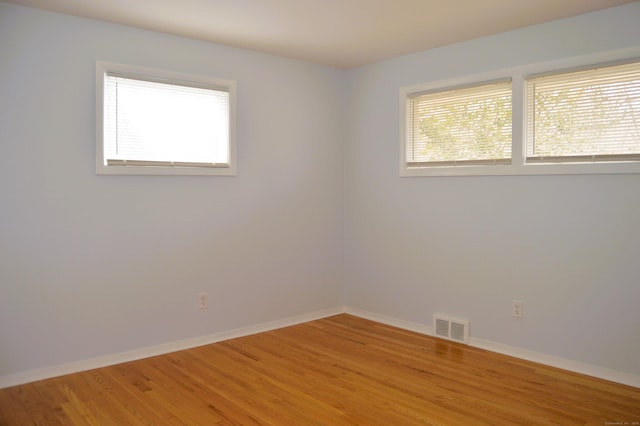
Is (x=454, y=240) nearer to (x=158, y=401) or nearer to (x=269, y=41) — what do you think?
(x=269, y=41)

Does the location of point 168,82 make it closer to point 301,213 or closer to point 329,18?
point 329,18

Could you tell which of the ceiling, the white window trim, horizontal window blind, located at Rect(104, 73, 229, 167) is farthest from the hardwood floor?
the ceiling

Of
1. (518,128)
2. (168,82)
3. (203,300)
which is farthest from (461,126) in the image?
(203,300)

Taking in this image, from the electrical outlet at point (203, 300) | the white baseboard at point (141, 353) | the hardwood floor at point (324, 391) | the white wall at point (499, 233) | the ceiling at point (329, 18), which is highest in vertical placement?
the ceiling at point (329, 18)

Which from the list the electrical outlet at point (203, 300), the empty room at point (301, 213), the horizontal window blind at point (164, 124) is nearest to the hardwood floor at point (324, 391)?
the empty room at point (301, 213)

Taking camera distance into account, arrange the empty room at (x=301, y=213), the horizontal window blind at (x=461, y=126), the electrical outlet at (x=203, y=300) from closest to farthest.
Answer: the empty room at (x=301, y=213), the horizontal window blind at (x=461, y=126), the electrical outlet at (x=203, y=300)

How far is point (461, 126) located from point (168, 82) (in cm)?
251

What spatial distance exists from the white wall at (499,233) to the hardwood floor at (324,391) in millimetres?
395

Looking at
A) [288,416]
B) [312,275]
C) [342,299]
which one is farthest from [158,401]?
[342,299]

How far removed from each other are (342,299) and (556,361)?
2291 millimetres

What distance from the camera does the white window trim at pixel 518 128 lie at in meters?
3.50

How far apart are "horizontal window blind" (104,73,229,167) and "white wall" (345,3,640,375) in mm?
1562

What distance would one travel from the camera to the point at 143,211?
3.99 metres

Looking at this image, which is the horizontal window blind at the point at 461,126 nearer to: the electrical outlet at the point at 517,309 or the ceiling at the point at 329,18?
the ceiling at the point at 329,18
